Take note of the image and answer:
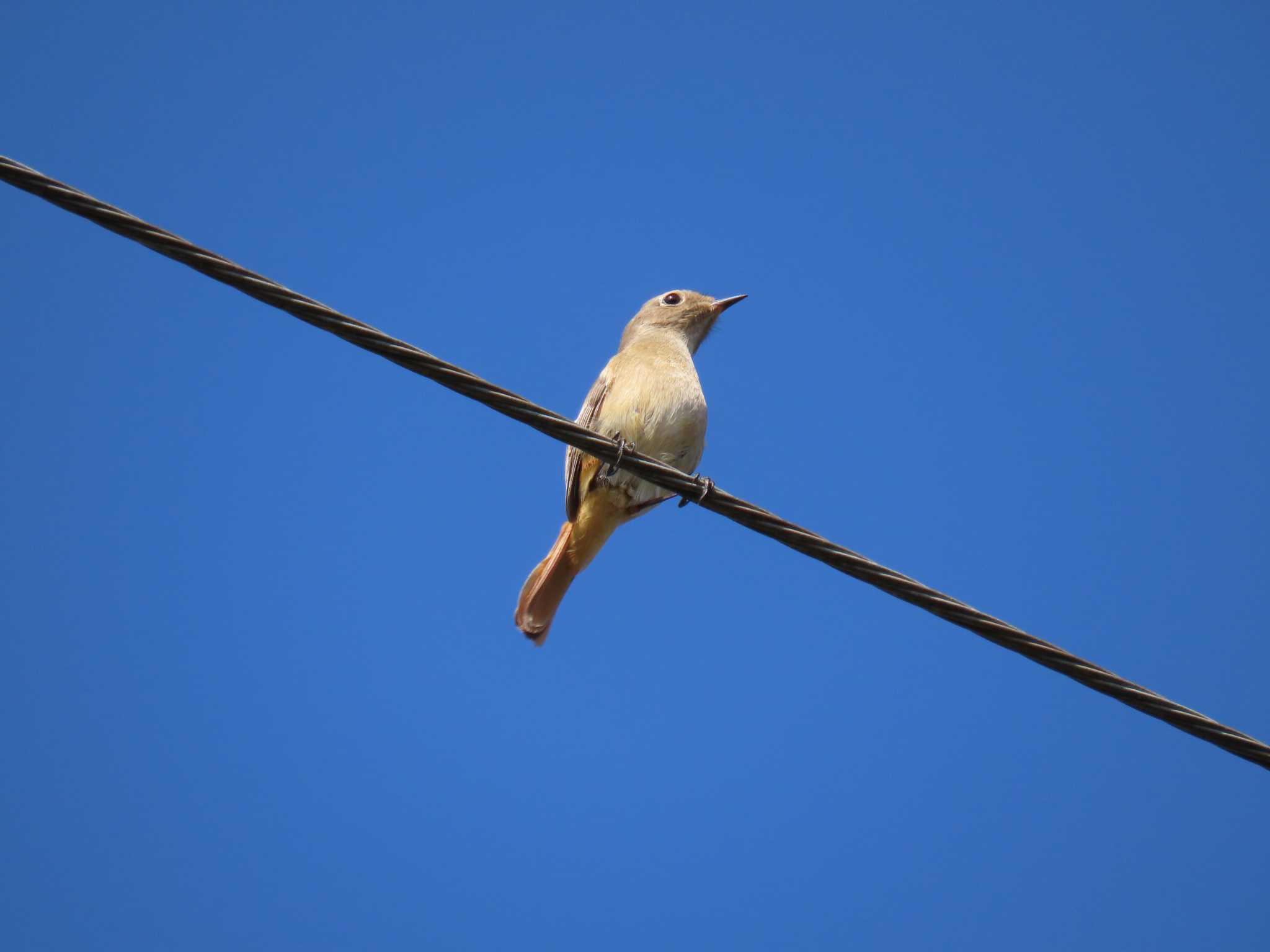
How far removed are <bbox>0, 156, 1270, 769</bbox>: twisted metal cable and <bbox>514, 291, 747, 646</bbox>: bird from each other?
2552mm

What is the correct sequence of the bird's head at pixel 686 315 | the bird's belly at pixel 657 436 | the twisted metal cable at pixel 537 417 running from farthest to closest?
the bird's head at pixel 686 315, the bird's belly at pixel 657 436, the twisted metal cable at pixel 537 417

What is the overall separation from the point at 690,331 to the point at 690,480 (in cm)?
399

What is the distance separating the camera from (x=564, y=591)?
6.54 m

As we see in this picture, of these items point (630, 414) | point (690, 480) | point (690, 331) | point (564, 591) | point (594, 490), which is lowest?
point (690, 480)

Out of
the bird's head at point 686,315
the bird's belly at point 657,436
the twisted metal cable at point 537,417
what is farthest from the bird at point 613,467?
the twisted metal cable at point 537,417

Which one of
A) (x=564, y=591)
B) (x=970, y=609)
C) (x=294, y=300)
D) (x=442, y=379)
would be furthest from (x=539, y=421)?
(x=564, y=591)

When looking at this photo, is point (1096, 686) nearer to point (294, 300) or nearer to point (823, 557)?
point (823, 557)

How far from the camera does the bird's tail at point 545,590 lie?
21.2 ft

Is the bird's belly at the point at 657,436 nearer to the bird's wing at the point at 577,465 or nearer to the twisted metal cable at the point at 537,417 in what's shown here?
the bird's wing at the point at 577,465

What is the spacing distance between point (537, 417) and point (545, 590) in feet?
9.92

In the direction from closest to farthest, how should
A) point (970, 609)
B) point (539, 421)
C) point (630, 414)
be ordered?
point (970, 609) → point (539, 421) → point (630, 414)

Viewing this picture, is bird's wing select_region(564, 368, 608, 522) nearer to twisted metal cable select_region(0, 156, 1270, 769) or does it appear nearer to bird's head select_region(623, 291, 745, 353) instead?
bird's head select_region(623, 291, 745, 353)

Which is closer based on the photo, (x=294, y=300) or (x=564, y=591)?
(x=294, y=300)

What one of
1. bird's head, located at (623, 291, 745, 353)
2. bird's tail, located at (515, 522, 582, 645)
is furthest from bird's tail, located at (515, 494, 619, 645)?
bird's head, located at (623, 291, 745, 353)
